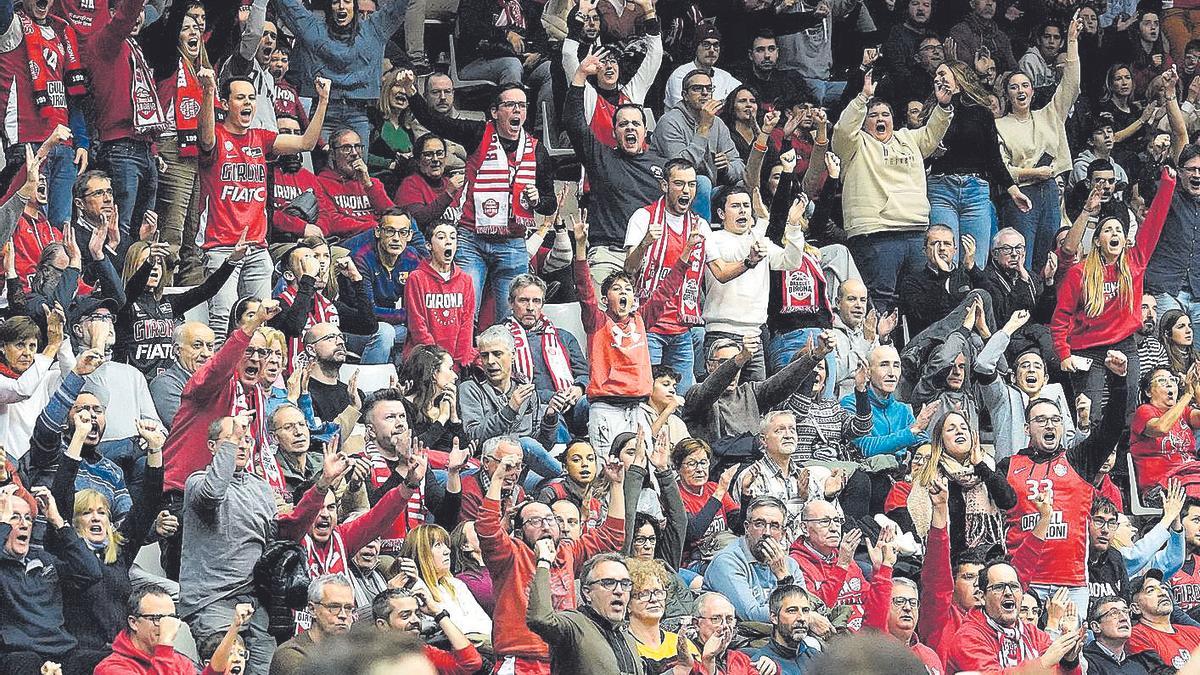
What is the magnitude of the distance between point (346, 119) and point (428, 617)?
3.29 metres

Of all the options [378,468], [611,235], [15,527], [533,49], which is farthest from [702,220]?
[15,527]

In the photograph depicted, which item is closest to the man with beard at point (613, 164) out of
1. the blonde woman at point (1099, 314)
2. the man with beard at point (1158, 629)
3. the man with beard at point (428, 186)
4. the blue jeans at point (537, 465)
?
the man with beard at point (428, 186)

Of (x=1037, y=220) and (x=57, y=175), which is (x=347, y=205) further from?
(x=1037, y=220)

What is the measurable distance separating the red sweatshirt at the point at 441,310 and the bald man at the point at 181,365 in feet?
3.85

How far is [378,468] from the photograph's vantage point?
8.28 metres

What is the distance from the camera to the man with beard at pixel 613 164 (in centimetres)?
1025

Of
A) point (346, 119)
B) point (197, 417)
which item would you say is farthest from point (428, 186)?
point (197, 417)

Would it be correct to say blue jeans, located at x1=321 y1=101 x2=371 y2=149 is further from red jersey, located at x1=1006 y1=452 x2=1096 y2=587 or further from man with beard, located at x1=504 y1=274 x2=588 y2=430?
red jersey, located at x1=1006 y1=452 x2=1096 y2=587

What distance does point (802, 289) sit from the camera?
10680 millimetres

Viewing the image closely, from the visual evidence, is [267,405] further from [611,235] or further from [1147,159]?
[1147,159]

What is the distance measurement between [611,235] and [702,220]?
45 centimetres

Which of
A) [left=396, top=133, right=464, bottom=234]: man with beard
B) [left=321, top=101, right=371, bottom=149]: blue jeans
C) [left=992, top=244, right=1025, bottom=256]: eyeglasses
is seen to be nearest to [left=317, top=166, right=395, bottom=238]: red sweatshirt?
[left=396, top=133, right=464, bottom=234]: man with beard

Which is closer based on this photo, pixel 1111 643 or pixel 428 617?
pixel 428 617

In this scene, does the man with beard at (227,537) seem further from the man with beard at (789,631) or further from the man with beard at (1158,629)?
the man with beard at (1158,629)
